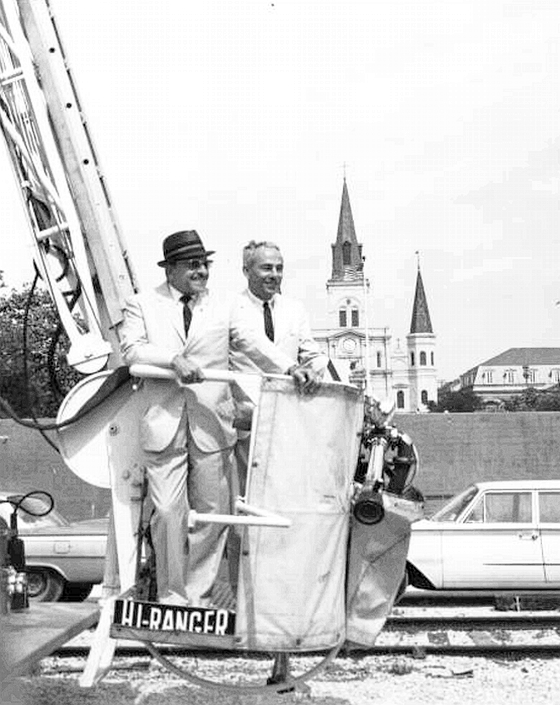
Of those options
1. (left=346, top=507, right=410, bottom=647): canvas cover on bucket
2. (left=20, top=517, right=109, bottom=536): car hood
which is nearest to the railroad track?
(left=20, top=517, right=109, bottom=536): car hood

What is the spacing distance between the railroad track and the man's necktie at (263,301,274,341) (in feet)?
10.8

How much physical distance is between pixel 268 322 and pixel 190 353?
1.77 ft

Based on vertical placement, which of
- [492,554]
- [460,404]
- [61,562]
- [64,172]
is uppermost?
[460,404]

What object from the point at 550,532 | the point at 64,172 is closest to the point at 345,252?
the point at 550,532

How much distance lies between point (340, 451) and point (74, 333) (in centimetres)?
143

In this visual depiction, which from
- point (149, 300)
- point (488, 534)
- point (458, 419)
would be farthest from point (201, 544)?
point (458, 419)

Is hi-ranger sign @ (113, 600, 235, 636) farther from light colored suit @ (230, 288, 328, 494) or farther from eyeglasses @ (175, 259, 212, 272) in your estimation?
eyeglasses @ (175, 259, 212, 272)

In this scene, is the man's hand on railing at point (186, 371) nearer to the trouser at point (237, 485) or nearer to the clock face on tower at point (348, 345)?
the trouser at point (237, 485)

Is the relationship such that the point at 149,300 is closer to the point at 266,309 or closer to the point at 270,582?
the point at 266,309

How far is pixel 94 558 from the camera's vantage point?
12383 mm

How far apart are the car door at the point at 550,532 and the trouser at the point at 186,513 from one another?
8.06 metres

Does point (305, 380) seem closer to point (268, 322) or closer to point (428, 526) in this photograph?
point (268, 322)

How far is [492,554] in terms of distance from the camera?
42.9 feet

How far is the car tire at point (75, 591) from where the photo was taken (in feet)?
40.6
